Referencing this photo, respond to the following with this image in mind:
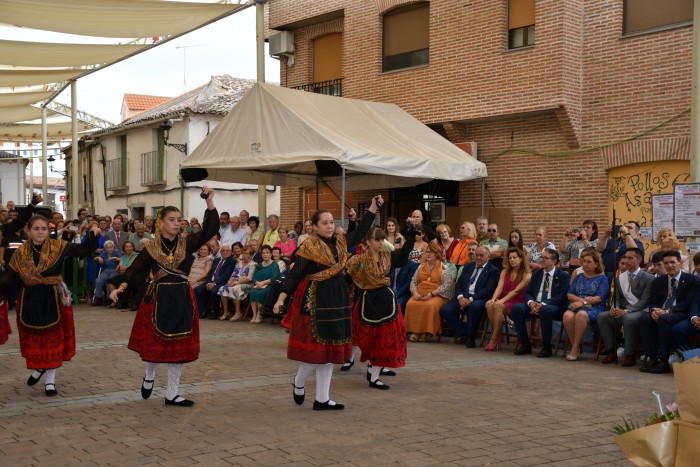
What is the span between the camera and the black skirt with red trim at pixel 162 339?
24.8ft

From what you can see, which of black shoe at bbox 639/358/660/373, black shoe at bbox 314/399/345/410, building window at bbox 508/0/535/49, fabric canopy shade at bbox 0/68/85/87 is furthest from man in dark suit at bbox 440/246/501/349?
fabric canopy shade at bbox 0/68/85/87

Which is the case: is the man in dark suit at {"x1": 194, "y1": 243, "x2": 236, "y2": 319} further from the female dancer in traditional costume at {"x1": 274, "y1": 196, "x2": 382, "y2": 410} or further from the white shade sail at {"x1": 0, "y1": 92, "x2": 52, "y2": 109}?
the white shade sail at {"x1": 0, "y1": 92, "x2": 52, "y2": 109}

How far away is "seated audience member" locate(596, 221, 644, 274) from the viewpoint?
11.6 m

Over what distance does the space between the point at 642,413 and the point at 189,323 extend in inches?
163

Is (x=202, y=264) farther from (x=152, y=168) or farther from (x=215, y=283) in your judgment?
(x=152, y=168)

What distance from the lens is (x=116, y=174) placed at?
35.5 metres

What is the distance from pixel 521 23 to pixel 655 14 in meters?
2.65

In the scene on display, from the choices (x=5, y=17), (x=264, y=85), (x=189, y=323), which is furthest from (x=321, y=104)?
(x=189, y=323)

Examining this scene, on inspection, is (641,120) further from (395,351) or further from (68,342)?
(68,342)

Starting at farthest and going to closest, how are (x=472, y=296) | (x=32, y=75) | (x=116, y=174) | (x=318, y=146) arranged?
(x=116, y=174) → (x=32, y=75) → (x=318, y=146) → (x=472, y=296)

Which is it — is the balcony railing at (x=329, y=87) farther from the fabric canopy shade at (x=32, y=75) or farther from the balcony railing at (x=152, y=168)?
the balcony railing at (x=152, y=168)

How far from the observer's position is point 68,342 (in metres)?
8.60

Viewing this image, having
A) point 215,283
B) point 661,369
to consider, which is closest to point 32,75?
point 215,283

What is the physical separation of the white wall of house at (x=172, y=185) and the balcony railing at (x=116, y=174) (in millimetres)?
250
